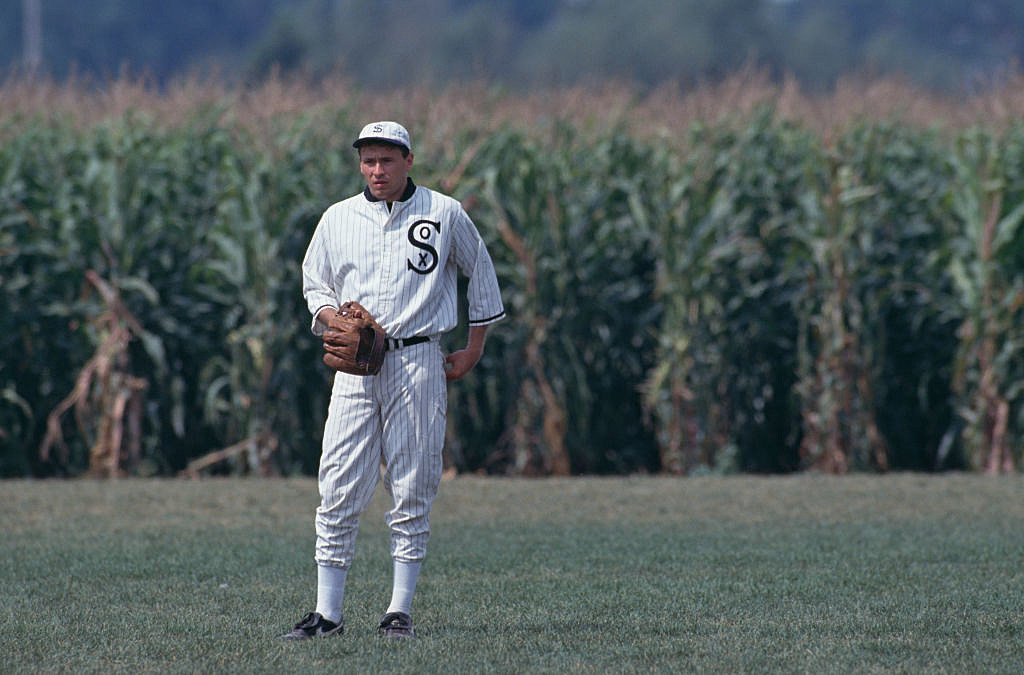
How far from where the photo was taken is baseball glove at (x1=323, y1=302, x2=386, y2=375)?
19.2 feet

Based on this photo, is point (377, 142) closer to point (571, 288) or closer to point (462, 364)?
point (462, 364)

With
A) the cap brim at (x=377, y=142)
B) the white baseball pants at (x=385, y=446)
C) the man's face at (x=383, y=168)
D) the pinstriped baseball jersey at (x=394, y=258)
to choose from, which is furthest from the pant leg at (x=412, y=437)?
the cap brim at (x=377, y=142)

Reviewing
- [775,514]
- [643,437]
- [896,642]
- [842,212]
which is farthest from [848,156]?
[896,642]

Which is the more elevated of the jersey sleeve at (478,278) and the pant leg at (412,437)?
the jersey sleeve at (478,278)

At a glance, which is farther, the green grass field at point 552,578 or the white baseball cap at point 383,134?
the white baseball cap at point 383,134

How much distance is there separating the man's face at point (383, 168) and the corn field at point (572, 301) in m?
6.02

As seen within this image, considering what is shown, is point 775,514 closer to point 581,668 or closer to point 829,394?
point 829,394

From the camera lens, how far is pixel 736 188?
42.0 ft

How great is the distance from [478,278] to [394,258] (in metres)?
0.47

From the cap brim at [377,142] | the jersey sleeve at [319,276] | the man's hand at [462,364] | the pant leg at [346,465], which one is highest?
the cap brim at [377,142]

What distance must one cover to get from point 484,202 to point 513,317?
1.03m

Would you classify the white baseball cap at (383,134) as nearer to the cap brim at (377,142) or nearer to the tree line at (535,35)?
the cap brim at (377,142)

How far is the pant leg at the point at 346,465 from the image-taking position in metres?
6.02

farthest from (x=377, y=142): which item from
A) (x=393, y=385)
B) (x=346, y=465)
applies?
(x=346, y=465)
